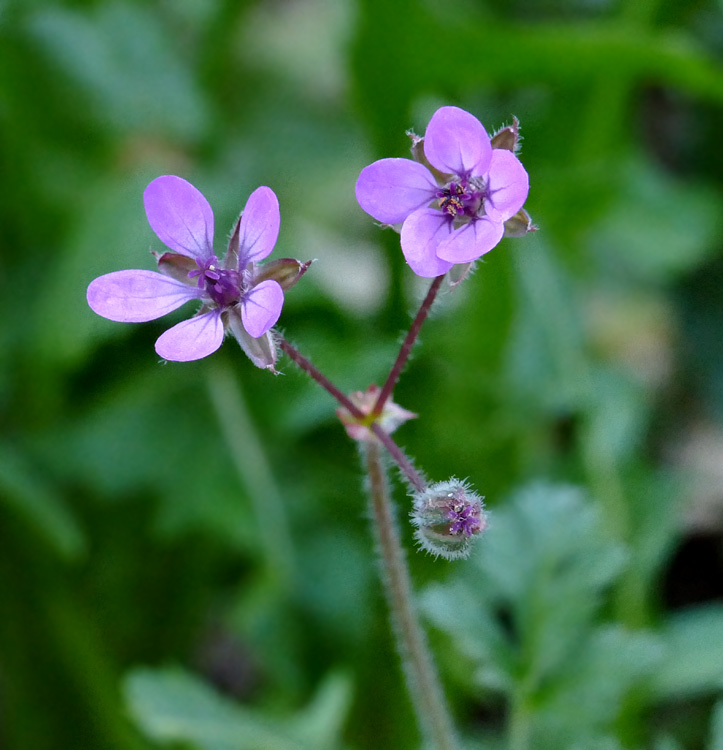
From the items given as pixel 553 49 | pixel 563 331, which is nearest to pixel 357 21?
pixel 553 49

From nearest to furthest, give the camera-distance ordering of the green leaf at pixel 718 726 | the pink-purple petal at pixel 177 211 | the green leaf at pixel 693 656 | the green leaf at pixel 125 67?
the pink-purple petal at pixel 177 211 < the green leaf at pixel 718 726 < the green leaf at pixel 693 656 < the green leaf at pixel 125 67

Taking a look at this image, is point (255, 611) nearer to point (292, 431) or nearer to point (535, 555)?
point (292, 431)

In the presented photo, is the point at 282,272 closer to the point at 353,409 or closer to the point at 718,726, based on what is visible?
the point at 353,409

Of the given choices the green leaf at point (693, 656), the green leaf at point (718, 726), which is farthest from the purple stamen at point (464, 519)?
the green leaf at point (693, 656)

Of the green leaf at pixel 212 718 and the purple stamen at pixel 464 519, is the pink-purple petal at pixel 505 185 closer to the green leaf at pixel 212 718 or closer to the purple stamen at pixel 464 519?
the purple stamen at pixel 464 519

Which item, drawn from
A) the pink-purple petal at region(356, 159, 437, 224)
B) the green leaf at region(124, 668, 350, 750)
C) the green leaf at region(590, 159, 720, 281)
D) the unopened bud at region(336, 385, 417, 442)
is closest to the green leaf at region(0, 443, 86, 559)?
the green leaf at region(124, 668, 350, 750)

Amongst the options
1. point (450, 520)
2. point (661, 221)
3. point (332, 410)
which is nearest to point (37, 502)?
point (332, 410)
